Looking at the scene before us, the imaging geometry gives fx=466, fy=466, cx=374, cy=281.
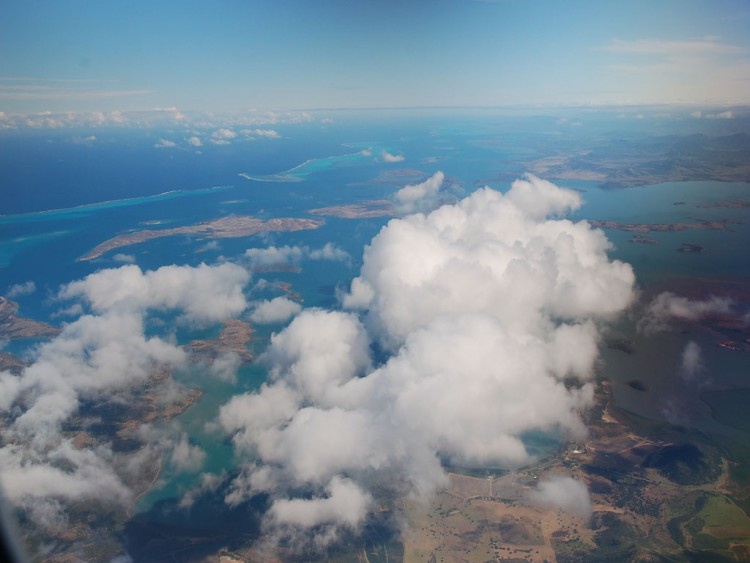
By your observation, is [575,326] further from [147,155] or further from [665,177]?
[147,155]

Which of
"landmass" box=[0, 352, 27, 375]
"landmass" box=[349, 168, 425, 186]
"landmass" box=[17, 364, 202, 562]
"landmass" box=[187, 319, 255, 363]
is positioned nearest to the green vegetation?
"landmass" box=[187, 319, 255, 363]

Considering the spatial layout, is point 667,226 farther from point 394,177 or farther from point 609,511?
point 394,177

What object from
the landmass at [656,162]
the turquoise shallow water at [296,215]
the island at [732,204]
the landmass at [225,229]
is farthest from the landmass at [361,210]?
the island at [732,204]

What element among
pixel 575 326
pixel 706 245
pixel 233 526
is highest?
pixel 706 245

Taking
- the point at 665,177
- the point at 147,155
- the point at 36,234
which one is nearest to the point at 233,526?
the point at 36,234

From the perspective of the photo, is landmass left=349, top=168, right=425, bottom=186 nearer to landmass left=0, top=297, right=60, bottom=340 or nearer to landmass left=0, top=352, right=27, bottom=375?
landmass left=0, top=297, right=60, bottom=340

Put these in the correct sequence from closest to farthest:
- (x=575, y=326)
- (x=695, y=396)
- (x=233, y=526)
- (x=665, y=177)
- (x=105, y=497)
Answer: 1. (x=233, y=526)
2. (x=105, y=497)
3. (x=695, y=396)
4. (x=575, y=326)
5. (x=665, y=177)

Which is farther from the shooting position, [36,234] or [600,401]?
[36,234]
